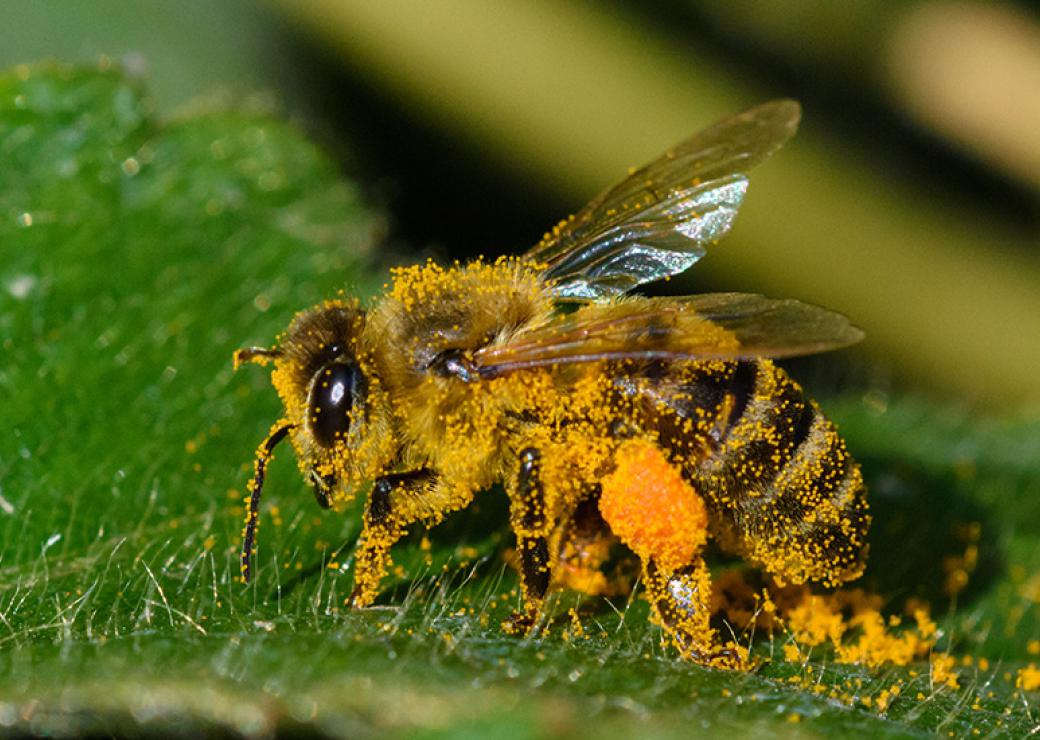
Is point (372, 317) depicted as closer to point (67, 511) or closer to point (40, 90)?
point (67, 511)

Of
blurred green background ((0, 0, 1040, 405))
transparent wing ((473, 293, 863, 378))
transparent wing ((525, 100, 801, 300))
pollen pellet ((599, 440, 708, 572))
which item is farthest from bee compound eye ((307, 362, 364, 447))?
blurred green background ((0, 0, 1040, 405))

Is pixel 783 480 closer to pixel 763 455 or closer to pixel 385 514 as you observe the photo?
pixel 763 455

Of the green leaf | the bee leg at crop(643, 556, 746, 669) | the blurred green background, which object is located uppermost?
the blurred green background

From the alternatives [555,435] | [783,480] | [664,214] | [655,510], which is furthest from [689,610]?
[664,214]

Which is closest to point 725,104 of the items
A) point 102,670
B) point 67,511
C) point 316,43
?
point 316,43

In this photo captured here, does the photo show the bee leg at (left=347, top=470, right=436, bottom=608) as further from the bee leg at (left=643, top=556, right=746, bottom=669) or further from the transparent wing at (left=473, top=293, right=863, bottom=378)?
the bee leg at (left=643, top=556, right=746, bottom=669)

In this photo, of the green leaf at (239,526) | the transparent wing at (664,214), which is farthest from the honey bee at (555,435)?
the transparent wing at (664,214)
